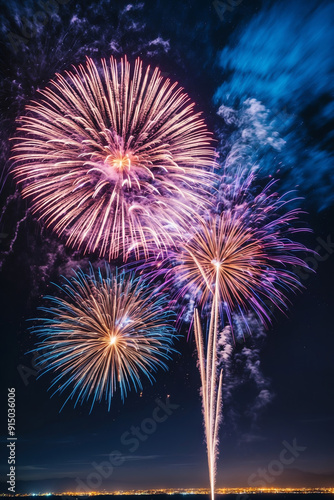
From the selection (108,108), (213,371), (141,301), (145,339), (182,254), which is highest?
(108,108)

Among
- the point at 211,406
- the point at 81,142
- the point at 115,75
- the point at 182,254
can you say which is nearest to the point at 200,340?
the point at 211,406

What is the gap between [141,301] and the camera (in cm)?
1942

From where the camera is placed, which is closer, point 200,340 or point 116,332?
point 116,332

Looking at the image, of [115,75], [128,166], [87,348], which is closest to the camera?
[115,75]

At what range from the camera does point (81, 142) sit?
16.0 metres

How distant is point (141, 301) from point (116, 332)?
5.50 feet

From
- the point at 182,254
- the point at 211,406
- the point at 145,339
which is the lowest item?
the point at 211,406

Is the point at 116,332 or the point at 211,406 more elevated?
the point at 116,332

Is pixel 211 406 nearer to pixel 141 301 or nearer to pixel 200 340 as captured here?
pixel 200 340

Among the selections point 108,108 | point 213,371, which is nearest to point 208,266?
point 213,371

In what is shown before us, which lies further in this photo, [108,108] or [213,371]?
[213,371]

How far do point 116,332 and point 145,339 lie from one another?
1.28m

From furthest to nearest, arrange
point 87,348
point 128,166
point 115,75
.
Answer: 1. point 87,348
2. point 128,166
3. point 115,75

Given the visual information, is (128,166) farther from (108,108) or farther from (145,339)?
(145,339)
